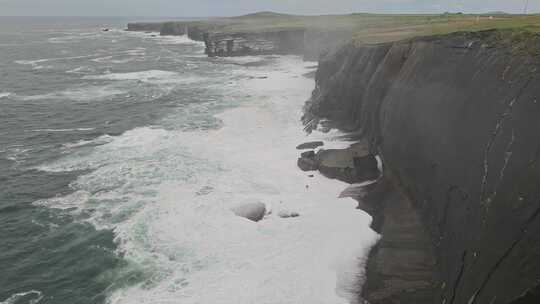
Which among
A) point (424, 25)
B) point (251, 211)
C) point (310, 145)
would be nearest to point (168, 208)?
point (251, 211)

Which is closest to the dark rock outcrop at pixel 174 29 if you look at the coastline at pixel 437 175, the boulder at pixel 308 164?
the coastline at pixel 437 175

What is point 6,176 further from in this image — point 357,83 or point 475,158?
point 475,158

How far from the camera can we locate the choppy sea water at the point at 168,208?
56.1ft

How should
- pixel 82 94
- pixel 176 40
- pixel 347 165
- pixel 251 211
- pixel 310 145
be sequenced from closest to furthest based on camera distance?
pixel 251 211 < pixel 347 165 < pixel 310 145 < pixel 82 94 < pixel 176 40

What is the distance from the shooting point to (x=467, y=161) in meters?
15.5

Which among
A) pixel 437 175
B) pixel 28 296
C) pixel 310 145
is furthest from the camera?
pixel 310 145

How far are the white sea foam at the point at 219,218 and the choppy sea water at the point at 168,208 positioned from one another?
76 millimetres

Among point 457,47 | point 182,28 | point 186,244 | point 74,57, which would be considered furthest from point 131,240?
point 182,28

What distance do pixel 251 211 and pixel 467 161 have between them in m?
10.9

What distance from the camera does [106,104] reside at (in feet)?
159

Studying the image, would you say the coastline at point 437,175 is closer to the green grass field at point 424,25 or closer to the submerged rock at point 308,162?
the submerged rock at point 308,162

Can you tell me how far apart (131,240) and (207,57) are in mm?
75221

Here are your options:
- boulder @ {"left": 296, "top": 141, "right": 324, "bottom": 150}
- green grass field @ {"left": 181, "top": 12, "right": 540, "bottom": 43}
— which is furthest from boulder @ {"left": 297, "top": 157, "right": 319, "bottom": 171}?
green grass field @ {"left": 181, "top": 12, "right": 540, "bottom": 43}

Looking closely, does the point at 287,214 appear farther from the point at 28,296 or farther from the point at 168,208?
the point at 28,296
